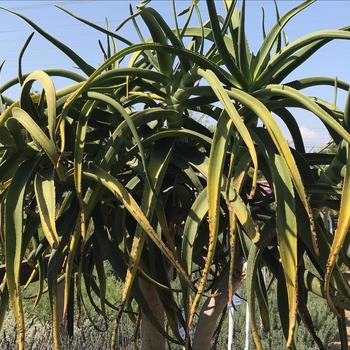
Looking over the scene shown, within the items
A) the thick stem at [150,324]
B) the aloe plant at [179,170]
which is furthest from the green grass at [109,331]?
the aloe plant at [179,170]

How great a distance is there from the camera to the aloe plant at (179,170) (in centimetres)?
106

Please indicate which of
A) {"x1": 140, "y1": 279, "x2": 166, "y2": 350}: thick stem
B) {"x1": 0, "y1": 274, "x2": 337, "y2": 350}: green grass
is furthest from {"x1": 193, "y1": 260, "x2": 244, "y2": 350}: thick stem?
{"x1": 0, "y1": 274, "x2": 337, "y2": 350}: green grass

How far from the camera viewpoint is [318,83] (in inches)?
51.2

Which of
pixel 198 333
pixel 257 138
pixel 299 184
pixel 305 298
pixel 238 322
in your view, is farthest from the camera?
pixel 238 322

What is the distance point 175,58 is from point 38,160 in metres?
0.41

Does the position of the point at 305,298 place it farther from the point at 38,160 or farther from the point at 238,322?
the point at 238,322

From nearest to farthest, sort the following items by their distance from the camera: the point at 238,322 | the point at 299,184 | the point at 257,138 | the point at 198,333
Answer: the point at 299,184 → the point at 257,138 → the point at 198,333 → the point at 238,322

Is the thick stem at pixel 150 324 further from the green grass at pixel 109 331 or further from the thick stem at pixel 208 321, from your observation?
the green grass at pixel 109 331

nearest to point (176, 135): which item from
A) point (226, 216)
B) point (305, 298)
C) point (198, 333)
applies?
point (226, 216)

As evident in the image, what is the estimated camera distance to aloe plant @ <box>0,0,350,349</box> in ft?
3.47

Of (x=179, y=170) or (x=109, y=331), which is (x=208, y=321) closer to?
(x=179, y=170)

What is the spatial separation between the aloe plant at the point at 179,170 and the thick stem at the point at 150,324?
0.17 m

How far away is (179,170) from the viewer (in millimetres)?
1313

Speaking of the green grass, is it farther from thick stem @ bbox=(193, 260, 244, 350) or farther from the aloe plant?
the aloe plant
